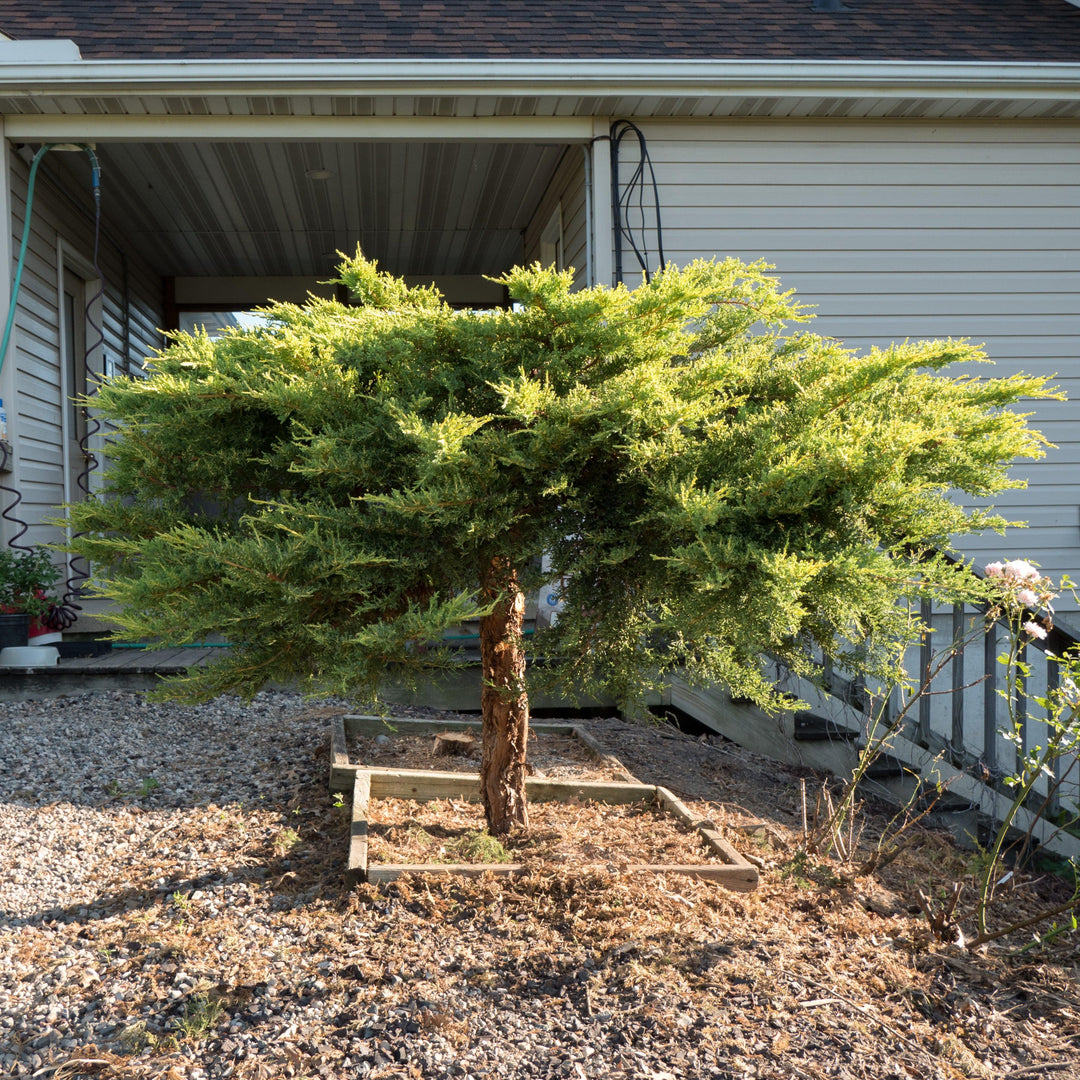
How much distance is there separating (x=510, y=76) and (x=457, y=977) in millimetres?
4649

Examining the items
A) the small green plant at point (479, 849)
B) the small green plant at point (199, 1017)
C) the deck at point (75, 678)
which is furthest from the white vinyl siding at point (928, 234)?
the small green plant at point (199, 1017)

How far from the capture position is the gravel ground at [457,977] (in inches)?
69.7

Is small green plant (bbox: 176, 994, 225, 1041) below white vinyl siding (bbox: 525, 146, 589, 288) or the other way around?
below

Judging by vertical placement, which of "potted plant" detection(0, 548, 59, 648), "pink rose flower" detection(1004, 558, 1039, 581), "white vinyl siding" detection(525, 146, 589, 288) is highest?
"white vinyl siding" detection(525, 146, 589, 288)

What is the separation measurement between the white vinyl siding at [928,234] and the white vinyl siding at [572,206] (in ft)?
2.10

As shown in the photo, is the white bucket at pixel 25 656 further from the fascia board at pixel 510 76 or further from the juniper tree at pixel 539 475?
the juniper tree at pixel 539 475

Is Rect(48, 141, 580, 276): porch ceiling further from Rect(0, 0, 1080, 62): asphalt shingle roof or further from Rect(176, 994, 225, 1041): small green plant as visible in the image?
Rect(176, 994, 225, 1041): small green plant

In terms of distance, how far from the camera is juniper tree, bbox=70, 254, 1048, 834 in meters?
1.79

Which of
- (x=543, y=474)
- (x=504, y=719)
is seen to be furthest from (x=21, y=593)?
(x=543, y=474)

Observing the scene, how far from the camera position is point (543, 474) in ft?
6.54

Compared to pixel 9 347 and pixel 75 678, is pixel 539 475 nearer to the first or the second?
pixel 75 678

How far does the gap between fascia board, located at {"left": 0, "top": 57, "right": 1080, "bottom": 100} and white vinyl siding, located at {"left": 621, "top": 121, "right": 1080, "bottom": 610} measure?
0.39 metres

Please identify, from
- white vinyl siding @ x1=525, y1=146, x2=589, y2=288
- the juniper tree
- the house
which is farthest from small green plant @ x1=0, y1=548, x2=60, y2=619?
white vinyl siding @ x1=525, y1=146, x2=589, y2=288

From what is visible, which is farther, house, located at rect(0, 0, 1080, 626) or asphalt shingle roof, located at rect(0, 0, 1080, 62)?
asphalt shingle roof, located at rect(0, 0, 1080, 62)
